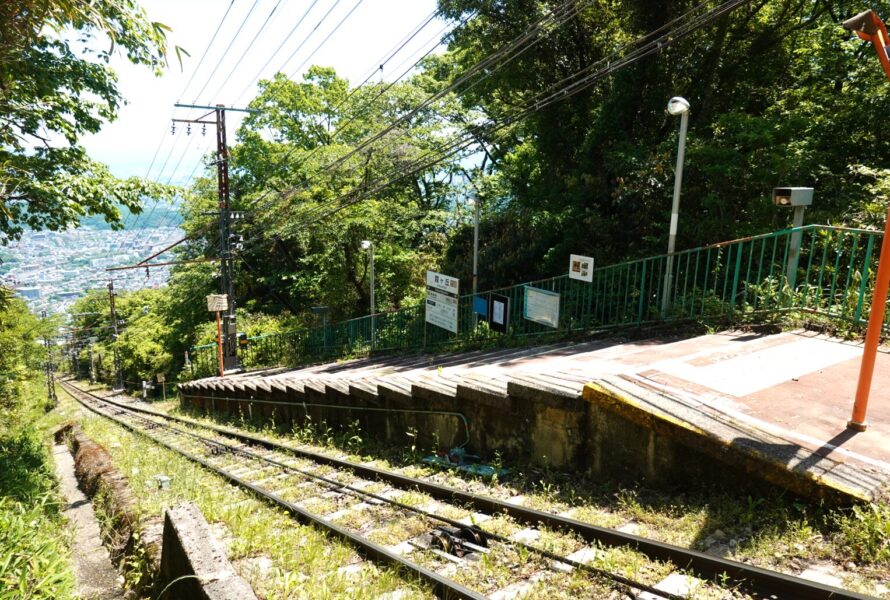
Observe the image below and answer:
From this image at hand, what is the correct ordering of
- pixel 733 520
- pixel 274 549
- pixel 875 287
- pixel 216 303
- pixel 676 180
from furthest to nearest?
pixel 216 303
pixel 676 180
pixel 274 549
pixel 875 287
pixel 733 520

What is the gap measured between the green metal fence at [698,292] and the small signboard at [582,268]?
0.57 m

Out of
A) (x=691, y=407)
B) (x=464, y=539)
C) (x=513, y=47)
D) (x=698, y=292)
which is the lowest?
(x=464, y=539)

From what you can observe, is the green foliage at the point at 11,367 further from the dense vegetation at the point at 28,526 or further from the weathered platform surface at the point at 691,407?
the weathered platform surface at the point at 691,407

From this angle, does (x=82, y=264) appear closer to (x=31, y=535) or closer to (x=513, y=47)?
(x=513, y=47)

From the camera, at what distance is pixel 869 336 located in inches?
149

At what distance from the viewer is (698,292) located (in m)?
8.22

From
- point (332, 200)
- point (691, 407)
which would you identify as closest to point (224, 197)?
point (332, 200)

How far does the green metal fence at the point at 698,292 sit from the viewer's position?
652cm

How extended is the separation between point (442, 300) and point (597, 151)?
6089 mm

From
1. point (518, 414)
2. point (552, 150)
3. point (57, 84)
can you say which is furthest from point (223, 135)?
point (518, 414)

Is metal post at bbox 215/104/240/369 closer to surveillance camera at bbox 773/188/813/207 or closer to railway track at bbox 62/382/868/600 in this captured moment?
railway track at bbox 62/382/868/600

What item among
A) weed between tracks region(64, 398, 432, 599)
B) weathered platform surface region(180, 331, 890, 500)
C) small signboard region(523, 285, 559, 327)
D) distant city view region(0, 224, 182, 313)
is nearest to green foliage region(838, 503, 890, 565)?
weathered platform surface region(180, 331, 890, 500)

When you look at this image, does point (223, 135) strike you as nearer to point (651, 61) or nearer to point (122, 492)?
point (651, 61)

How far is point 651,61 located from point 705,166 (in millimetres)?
4115
